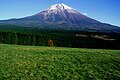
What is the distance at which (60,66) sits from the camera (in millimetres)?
28172

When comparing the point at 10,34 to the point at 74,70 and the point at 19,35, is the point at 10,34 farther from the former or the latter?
the point at 74,70

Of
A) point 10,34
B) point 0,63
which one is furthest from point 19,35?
point 0,63

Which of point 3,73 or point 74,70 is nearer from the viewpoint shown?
point 3,73

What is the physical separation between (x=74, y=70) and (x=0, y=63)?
Result: 9054 millimetres

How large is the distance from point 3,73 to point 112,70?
1263cm

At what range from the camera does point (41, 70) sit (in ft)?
86.3

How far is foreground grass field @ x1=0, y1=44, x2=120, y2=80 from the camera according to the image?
24.7 m

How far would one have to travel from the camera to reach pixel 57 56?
33.1m

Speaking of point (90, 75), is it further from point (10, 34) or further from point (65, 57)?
point (10, 34)

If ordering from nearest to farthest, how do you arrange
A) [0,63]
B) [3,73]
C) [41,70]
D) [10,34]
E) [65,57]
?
[3,73] → [41,70] → [0,63] → [65,57] → [10,34]

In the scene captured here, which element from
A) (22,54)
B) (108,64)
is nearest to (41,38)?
(22,54)

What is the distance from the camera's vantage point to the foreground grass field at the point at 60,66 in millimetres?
24692

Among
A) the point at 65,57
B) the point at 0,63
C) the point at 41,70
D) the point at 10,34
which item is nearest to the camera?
the point at 41,70

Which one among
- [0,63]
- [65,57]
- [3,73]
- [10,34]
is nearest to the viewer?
[3,73]
